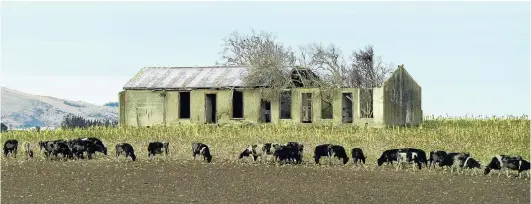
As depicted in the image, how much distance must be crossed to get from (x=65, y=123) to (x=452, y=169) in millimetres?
36472

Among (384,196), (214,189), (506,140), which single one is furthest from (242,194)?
(506,140)

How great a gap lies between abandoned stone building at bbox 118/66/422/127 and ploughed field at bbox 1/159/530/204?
69.5 ft

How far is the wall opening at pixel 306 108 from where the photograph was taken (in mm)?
Result: 51494

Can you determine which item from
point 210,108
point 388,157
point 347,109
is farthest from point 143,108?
point 388,157

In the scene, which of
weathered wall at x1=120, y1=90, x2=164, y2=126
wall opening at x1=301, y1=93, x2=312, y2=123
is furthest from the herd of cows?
wall opening at x1=301, y1=93, x2=312, y2=123

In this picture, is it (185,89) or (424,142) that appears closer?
(424,142)

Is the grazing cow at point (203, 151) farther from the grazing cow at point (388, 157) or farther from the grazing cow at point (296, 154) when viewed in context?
the grazing cow at point (388, 157)

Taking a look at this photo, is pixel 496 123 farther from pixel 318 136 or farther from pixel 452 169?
pixel 452 169

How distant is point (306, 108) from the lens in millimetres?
52094

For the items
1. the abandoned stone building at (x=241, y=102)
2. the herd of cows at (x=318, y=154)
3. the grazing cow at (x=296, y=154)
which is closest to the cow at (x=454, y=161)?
the herd of cows at (x=318, y=154)

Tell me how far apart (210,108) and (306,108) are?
18.5 ft

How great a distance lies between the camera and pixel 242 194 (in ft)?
68.0

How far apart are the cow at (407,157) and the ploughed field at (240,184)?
455mm

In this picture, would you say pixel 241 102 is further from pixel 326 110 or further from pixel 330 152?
pixel 330 152
